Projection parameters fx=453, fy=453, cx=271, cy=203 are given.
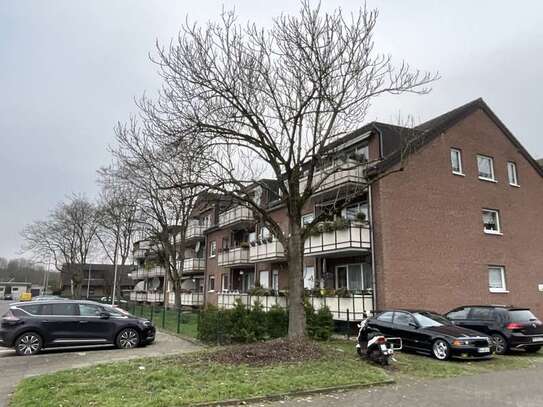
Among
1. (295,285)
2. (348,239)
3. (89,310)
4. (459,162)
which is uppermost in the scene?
(459,162)

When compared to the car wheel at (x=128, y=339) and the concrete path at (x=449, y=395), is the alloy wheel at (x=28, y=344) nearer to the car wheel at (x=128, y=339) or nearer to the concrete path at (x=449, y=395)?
the car wheel at (x=128, y=339)

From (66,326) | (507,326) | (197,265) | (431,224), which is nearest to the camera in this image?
(66,326)

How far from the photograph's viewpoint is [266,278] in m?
29.3

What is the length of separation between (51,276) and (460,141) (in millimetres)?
101769

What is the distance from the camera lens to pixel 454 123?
895 inches

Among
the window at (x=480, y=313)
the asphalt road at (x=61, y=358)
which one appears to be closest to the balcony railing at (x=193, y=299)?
the asphalt road at (x=61, y=358)

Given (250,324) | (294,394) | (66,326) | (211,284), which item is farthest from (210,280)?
(294,394)

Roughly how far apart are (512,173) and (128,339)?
21.4 meters

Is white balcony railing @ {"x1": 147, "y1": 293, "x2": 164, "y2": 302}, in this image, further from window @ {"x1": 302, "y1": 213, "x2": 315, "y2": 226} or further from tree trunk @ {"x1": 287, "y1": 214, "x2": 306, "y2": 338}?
tree trunk @ {"x1": 287, "y1": 214, "x2": 306, "y2": 338}

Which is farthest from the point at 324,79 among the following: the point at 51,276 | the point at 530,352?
the point at 51,276

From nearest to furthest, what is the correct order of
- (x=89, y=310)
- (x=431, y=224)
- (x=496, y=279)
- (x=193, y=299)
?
(x=89, y=310)
(x=431, y=224)
(x=496, y=279)
(x=193, y=299)

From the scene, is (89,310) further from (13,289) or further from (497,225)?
(13,289)

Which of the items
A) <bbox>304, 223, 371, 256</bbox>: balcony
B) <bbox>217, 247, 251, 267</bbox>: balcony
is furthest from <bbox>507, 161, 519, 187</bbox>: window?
<bbox>217, 247, 251, 267</bbox>: balcony

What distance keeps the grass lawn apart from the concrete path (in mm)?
532
